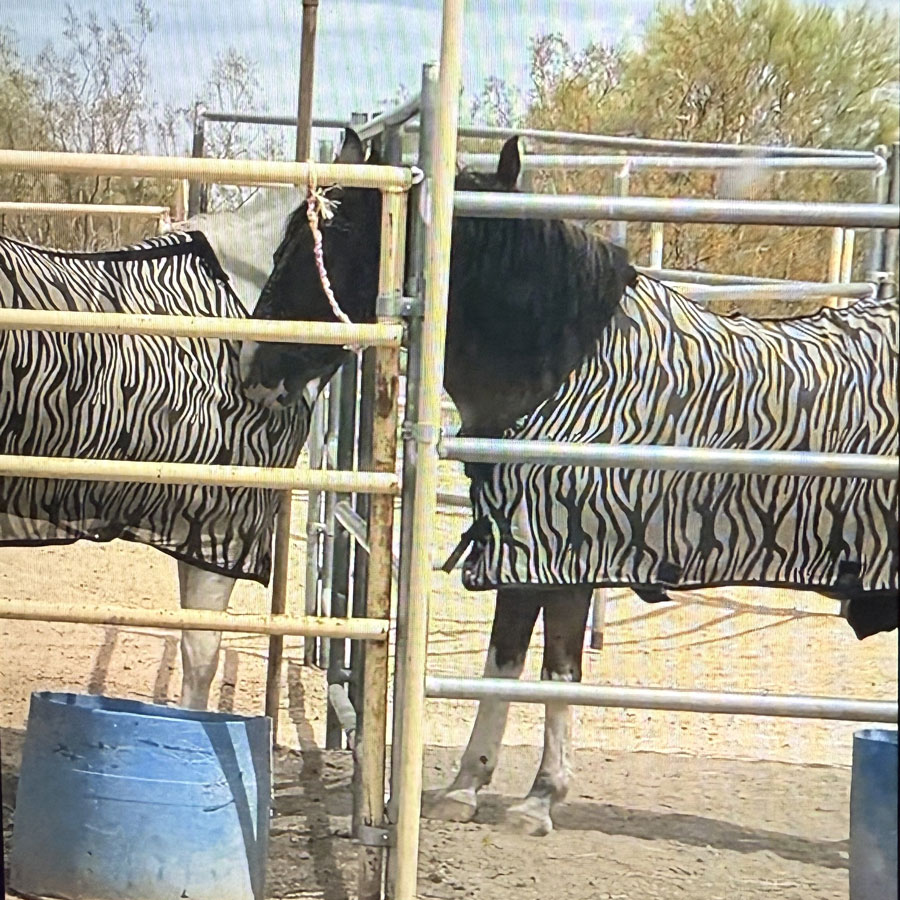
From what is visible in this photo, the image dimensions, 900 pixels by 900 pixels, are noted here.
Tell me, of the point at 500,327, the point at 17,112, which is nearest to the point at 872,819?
the point at 500,327

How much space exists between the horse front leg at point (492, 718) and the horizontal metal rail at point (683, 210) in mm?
741

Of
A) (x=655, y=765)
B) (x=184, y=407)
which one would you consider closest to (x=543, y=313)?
(x=184, y=407)

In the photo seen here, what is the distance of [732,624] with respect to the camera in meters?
2.32

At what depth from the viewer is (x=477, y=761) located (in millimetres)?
2447

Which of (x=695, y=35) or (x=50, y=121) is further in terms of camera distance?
(x=50, y=121)

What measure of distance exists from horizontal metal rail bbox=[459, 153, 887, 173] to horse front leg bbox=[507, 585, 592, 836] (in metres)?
0.83

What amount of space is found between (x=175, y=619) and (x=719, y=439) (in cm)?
104

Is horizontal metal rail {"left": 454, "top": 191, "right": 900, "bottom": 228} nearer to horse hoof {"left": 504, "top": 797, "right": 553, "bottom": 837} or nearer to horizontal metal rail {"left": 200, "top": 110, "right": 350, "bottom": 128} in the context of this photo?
horizontal metal rail {"left": 200, "top": 110, "right": 350, "bottom": 128}

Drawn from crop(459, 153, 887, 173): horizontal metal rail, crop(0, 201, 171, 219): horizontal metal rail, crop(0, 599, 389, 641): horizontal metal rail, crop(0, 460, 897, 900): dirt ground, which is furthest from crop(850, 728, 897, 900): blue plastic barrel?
crop(0, 201, 171, 219): horizontal metal rail

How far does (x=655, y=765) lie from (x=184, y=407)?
1.18m

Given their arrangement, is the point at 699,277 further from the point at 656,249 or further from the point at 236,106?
the point at 236,106

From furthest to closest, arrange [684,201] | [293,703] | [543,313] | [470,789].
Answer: [293,703] < [470,789] < [543,313] < [684,201]

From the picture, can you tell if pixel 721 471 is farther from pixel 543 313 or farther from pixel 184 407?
pixel 184 407

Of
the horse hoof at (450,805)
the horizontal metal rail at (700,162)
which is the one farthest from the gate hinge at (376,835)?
the horizontal metal rail at (700,162)
